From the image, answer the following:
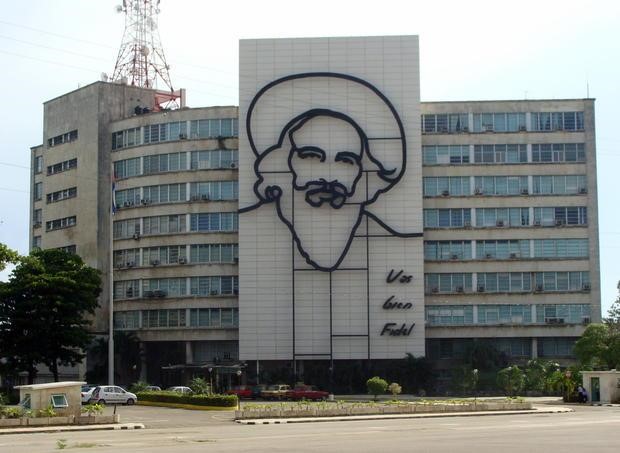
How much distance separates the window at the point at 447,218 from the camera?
326 feet

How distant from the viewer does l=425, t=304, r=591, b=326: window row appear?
325 feet

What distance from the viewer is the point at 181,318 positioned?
99.9m

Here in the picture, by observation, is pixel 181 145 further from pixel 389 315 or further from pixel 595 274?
pixel 595 274

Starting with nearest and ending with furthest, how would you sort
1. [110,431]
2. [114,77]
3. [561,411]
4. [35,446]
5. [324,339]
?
[35,446] < [110,431] < [561,411] < [324,339] < [114,77]

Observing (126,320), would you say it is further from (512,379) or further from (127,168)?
(512,379)

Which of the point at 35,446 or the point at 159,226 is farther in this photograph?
the point at 159,226

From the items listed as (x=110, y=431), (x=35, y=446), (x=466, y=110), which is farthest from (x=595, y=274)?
(x=35, y=446)

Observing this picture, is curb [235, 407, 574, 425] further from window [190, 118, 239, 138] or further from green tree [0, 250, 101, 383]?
window [190, 118, 239, 138]

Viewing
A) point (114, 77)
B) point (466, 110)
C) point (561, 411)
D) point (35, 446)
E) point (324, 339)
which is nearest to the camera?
point (35, 446)

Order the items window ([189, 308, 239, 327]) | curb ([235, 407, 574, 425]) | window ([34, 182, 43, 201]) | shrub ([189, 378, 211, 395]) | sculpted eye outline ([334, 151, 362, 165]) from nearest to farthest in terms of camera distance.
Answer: curb ([235, 407, 574, 425]) → shrub ([189, 378, 211, 395]) → sculpted eye outline ([334, 151, 362, 165]) → window ([189, 308, 239, 327]) → window ([34, 182, 43, 201])

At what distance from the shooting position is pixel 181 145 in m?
101

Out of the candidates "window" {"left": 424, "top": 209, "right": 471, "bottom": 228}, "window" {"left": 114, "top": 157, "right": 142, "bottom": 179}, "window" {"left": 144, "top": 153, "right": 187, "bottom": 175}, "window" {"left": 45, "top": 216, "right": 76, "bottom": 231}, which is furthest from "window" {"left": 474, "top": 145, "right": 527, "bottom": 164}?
"window" {"left": 45, "top": 216, "right": 76, "bottom": 231}

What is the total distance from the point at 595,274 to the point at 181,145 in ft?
131

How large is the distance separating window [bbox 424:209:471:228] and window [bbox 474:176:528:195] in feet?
7.97
